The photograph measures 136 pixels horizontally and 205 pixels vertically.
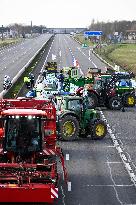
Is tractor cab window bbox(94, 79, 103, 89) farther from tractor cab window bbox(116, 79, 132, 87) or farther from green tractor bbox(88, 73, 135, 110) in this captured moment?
tractor cab window bbox(116, 79, 132, 87)

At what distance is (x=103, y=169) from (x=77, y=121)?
4.61 metres

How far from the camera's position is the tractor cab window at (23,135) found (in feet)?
50.8

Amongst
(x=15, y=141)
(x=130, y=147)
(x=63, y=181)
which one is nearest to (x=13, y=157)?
(x=15, y=141)

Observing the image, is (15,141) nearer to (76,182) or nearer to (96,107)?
(76,182)

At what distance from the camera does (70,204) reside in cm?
1529

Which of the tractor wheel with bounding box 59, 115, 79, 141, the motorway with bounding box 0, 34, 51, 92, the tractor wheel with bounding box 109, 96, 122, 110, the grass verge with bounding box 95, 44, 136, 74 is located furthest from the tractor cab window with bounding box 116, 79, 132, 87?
the grass verge with bounding box 95, 44, 136, 74

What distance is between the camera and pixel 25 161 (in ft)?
52.4

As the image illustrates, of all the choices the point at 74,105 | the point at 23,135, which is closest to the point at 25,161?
the point at 23,135

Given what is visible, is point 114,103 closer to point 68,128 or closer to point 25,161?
point 68,128

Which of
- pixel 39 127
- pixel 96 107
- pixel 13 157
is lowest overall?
pixel 96 107

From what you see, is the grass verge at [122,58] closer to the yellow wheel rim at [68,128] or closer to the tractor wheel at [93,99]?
the tractor wheel at [93,99]

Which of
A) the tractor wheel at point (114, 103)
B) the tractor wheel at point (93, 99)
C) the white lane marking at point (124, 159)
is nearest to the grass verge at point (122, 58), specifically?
the tractor wheel at point (114, 103)

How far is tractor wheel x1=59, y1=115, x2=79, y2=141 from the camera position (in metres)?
23.3

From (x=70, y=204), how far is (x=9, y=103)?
4898 millimetres
